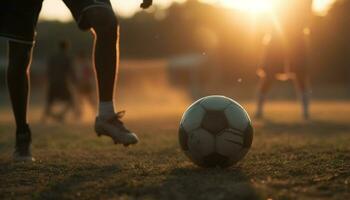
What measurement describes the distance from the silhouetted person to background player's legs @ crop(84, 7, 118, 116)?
367 inches

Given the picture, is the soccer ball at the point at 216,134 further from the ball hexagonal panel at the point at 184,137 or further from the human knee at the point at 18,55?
the human knee at the point at 18,55

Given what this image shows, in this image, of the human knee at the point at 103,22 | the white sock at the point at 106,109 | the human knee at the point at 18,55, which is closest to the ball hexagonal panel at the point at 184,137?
the white sock at the point at 106,109

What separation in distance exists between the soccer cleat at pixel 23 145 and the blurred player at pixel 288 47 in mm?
6802

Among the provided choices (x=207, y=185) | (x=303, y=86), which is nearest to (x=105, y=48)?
(x=207, y=185)

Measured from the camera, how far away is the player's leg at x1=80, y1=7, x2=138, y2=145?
Answer: 3.97 meters

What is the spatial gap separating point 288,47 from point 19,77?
274 inches

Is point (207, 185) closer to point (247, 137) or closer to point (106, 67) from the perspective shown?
point (247, 137)

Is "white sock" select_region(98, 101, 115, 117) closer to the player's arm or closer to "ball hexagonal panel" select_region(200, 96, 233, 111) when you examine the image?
"ball hexagonal panel" select_region(200, 96, 233, 111)

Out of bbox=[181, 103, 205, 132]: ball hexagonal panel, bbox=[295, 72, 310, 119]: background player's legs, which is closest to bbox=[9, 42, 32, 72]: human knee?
bbox=[181, 103, 205, 132]: ball hexagonal panel

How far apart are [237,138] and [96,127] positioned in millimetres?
1012

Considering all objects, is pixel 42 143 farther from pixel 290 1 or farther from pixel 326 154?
pixel 290 1

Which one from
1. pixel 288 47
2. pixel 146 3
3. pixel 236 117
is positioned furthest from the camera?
pixel 288 47

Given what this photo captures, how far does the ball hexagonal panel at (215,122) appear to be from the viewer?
3.88m

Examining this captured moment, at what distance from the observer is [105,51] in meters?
4.06
